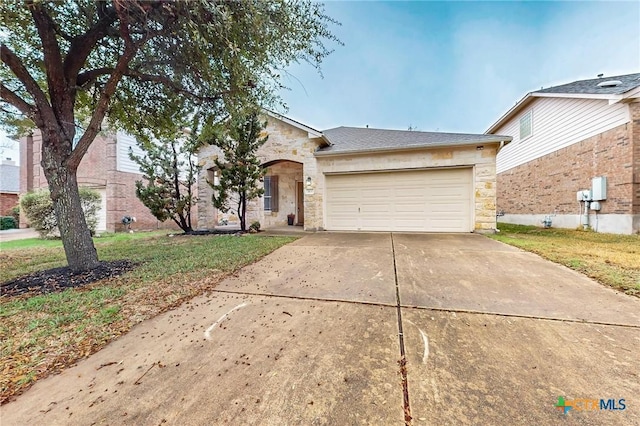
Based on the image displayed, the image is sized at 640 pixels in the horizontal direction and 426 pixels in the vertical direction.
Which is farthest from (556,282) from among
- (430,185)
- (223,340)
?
(430,185)

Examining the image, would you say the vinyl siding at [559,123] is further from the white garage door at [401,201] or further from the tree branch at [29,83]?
the tree branch at [29,83]

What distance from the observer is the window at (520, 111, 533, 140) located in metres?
11.7

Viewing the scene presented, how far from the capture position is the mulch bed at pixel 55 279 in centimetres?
355

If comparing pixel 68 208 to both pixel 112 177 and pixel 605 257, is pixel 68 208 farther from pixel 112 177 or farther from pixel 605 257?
pixel 605 257

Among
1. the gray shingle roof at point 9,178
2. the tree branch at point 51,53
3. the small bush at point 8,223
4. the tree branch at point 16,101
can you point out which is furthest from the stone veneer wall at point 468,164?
the gray shingle roof at point 9,178

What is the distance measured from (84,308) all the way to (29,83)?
11.9ft

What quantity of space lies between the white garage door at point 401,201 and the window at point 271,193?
13.2ft

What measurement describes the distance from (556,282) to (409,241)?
11.2ft

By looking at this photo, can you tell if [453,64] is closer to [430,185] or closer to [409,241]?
[430,185]

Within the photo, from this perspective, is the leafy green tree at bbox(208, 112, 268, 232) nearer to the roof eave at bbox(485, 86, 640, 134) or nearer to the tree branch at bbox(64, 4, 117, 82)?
the tree branch at bbox(64, 4, 117, 82)

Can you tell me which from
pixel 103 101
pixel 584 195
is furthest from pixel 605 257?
pixel 103 101

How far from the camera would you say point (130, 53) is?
13.4 feet

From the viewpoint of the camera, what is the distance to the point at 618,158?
292 inches

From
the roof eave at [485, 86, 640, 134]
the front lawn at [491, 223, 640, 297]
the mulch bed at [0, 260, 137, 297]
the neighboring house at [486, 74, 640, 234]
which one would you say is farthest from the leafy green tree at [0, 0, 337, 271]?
the neighboring house at [486, 74, 640, 234]
